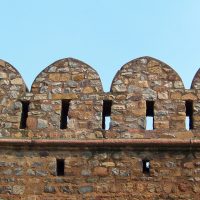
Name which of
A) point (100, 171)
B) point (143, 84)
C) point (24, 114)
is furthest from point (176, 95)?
point (24, 114)

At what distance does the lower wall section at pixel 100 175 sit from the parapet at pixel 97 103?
28 cm

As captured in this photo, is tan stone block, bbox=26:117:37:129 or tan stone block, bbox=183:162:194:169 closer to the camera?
tan stone block, bbox=183:162:194:169

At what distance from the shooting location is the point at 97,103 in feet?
27.7

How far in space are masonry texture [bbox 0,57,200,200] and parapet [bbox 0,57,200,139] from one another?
14 millimetres

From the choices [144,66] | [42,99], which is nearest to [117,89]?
[144,66]

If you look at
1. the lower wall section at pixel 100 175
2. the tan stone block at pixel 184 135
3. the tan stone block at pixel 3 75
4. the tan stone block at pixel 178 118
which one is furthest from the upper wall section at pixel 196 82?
the tan stone block at pixel 3 75

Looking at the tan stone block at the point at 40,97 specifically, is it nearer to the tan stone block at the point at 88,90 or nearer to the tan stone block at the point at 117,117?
the tan stone block at the point at 88,90

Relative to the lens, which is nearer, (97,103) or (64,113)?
(97,103)

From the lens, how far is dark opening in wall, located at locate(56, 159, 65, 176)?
795 centimetres

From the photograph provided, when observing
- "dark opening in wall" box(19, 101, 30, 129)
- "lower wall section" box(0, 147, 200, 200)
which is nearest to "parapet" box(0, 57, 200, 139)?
"dark opening in wall" box(19, 101, 30, 129)

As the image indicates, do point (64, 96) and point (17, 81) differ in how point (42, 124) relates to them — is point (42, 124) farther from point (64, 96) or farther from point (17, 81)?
point (17, 81)

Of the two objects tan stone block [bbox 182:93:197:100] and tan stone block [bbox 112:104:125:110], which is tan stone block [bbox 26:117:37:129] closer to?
tan stone block [bbox 112:104:125:110]

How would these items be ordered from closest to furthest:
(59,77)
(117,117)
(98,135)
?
(98,135) < (117,117) < (59,77)

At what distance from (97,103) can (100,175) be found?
1132mm
